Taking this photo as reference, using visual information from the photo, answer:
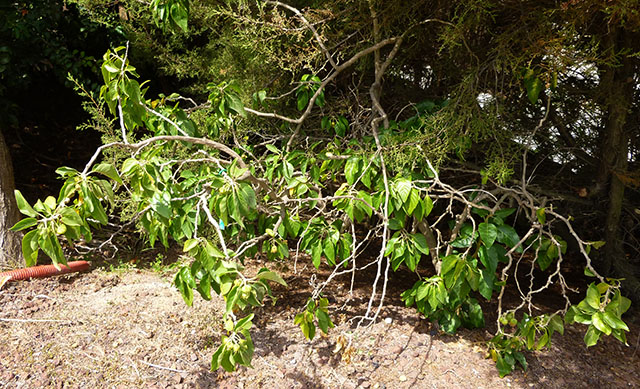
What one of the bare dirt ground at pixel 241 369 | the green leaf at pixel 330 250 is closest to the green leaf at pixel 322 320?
the green leaf at pixel 330 250

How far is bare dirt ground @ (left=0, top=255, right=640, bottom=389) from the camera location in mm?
2561

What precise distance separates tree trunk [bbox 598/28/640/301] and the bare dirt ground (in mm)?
394

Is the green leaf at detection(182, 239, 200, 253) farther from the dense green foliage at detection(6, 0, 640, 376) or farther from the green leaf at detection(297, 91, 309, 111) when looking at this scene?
Result: the green leaf at detection(297, 91, 309, 111)

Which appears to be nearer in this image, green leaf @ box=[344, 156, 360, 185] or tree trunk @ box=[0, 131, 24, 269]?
green leaf @ box=[344, 156, 360, 185]

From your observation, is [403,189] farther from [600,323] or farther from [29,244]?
[29,244]

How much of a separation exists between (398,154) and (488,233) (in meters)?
0.62

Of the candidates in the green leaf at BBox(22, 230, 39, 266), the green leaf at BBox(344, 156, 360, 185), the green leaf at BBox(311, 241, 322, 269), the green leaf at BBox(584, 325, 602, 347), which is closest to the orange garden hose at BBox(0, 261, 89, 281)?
the green leaf at BBox(311, 241, 322, 269)

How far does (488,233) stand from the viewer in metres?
2.47

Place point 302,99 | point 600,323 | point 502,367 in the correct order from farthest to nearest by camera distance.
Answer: point 302,99, point 502,367, point 600,323

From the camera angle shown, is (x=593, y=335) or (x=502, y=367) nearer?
(x=593, y=335)

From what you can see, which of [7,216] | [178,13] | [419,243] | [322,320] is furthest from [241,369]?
[7,216]

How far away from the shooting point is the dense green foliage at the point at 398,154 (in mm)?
1966

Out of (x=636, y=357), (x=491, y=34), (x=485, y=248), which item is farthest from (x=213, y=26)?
(x=636, y=357)

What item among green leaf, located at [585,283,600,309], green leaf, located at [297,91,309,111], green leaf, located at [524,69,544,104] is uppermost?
→ green leaf, located at [524,69,544,104]
